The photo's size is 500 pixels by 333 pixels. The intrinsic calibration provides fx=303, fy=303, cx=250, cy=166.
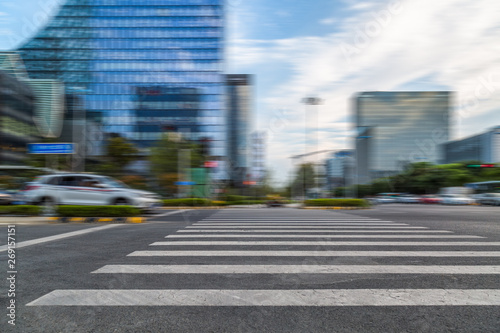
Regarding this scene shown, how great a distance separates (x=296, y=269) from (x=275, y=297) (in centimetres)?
119

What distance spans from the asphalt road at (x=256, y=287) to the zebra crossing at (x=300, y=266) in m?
0.02

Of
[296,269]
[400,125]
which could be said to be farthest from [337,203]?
[400,125]

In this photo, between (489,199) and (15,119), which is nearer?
(489,199)

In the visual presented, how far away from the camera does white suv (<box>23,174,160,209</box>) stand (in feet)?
43.8

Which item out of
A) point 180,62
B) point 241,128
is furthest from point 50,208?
point 241,128

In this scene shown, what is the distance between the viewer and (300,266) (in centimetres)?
470

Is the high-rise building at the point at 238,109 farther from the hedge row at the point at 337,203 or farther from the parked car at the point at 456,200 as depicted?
the hedge row at the point at 337,203

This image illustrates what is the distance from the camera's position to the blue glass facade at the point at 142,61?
59156 millimetres

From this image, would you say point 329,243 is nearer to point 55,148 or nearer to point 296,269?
point 296,269

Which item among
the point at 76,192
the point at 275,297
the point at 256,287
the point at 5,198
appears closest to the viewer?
the point at 275,297

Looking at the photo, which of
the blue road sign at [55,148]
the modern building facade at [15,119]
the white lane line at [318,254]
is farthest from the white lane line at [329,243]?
the modern building facade at [15,119]

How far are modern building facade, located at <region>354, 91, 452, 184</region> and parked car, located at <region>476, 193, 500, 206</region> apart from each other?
4470 cm

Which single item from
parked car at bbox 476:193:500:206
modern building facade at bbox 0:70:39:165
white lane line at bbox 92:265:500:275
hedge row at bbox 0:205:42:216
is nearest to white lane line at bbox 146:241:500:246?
white lane line at bbox 92:265:500:275

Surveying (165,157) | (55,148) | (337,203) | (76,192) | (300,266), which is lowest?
(337,203)
